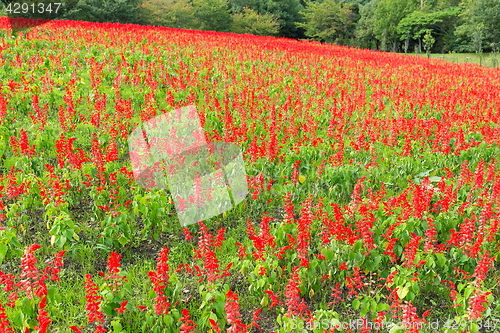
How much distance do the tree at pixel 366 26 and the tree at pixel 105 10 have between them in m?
28.7

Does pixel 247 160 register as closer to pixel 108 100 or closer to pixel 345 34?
pixel 108 100

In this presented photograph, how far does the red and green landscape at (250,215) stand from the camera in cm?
279

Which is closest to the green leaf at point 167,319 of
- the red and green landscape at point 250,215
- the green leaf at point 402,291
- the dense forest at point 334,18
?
the red and green landscape at point 250,215

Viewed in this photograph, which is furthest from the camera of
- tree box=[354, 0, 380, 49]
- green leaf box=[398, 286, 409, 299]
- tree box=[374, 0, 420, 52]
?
tree box=[354, 0, 380, 49]

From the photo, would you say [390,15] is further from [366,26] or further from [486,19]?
[486,19]

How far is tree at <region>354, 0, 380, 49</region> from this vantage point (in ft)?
138

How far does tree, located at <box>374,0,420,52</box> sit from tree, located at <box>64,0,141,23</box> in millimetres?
28858

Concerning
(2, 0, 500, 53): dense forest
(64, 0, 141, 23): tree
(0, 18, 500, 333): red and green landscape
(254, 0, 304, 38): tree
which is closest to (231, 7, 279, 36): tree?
(2, 0, 500, 53): dense forest

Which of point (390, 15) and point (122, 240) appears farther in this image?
point (390, 15)

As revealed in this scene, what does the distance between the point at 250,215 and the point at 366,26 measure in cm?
4503

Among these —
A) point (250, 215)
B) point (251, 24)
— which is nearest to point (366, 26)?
point (251, 24)

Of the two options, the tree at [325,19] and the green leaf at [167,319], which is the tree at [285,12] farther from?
the green leaf at [167,319]

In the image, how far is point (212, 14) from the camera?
98.9ft

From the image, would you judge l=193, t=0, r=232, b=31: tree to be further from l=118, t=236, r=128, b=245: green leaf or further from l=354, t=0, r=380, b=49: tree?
l=118, t=236, r=128, b=245: green leaf
